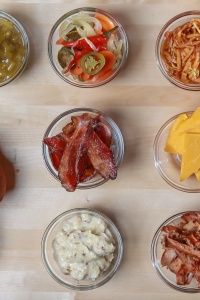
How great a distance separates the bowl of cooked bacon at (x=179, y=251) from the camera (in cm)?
175

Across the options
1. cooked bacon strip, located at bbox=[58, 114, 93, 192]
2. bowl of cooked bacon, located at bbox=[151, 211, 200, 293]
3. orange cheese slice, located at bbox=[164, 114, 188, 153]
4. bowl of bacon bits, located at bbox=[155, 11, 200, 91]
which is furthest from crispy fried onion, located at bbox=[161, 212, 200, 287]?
bowl of bacon bits, located at bbox=[155, 11, 200, 91]

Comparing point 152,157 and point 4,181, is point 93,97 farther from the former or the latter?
point 4,181

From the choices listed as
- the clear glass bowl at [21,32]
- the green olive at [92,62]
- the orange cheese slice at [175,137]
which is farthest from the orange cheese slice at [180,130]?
the clear glass bowl at [21,32]

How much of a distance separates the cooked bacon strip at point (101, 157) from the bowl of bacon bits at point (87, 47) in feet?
0.74

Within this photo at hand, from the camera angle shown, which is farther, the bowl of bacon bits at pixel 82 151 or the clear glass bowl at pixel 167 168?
the clear glass bowl at pixel 167 168

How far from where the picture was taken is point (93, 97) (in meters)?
1.89

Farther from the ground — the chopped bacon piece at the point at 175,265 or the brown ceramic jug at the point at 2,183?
the brown ceramic jug at the point at 2,183

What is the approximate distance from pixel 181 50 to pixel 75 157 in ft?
1.74

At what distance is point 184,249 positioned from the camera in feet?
5.70

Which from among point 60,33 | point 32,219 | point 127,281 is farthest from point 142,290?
point 60,33

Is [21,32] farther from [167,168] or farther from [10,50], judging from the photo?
[167,168]

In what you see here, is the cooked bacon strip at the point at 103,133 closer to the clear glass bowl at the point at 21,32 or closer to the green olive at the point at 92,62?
the green olive at the point at 92,62

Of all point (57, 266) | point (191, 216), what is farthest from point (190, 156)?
point (57, 266)

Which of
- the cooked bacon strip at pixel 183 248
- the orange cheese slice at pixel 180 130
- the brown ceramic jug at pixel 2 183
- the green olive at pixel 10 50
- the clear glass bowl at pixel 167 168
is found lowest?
the cooked bacon strip at pixel 183 248
